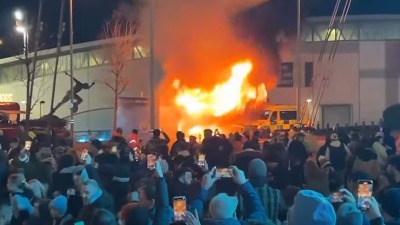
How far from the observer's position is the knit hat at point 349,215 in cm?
655

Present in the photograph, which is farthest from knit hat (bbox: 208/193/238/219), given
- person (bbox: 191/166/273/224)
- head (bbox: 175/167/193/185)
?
head (bbox: 175/167/193/185)

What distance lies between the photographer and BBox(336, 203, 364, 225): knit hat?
6.55 metres

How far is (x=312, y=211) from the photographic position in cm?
582

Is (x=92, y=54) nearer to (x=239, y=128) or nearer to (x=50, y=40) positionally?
(x=50, y=40)

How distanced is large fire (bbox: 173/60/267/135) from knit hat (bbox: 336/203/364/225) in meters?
31.3

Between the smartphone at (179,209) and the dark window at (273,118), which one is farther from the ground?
the dark window at (273,118)

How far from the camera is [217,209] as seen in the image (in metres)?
7.12

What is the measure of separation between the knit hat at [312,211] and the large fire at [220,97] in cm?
3215

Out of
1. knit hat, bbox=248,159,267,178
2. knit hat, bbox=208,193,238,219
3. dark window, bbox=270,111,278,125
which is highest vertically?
Result: dark window, bbox=270,111,278,125

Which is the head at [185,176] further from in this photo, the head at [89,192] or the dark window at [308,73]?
the dark window at [308,73]

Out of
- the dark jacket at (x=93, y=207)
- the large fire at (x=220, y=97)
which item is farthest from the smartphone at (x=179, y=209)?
the large fire at (x=220, y=97)

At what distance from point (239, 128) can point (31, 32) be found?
58.0ft

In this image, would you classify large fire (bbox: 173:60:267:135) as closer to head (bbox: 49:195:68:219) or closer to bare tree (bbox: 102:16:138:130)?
bare tree (bbox: 102:16:138:130)

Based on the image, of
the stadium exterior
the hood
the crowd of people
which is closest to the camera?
the crowd of people
